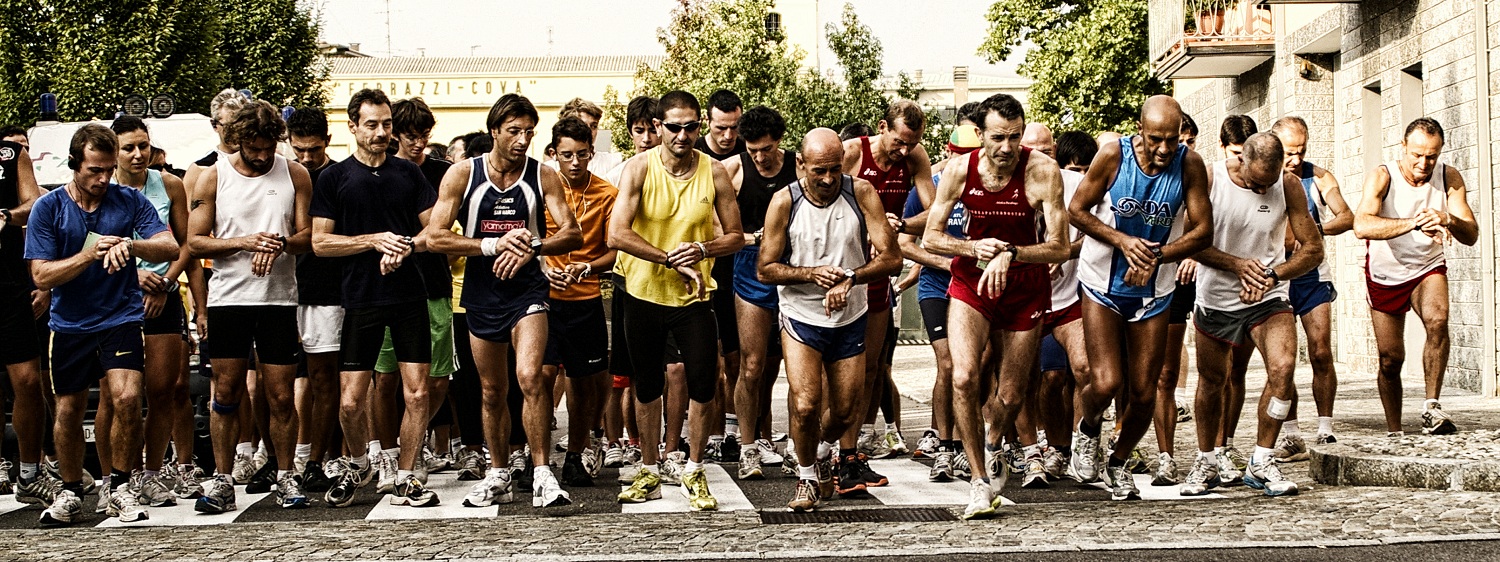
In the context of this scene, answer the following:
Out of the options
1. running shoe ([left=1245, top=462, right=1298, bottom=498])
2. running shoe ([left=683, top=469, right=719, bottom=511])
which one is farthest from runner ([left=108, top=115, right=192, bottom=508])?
running shoe ([left=1245, top=462, right=1298, bottom=498])

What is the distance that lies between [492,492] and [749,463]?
178 cm

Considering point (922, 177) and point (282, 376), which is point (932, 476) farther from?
point (282, 376)

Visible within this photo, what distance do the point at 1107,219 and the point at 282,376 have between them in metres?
4.39

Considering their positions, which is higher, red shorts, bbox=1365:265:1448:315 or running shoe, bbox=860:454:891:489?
red shorts, bbox=1365:265:1448:315

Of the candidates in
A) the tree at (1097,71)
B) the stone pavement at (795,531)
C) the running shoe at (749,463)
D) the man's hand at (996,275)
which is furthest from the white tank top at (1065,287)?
the tree at (1097,71)

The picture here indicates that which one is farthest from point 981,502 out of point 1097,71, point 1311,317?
point 1097,71

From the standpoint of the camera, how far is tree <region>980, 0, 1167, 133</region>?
1396 inches

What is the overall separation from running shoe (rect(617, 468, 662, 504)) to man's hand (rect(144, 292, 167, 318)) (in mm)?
2524

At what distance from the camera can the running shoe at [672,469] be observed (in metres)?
10.2

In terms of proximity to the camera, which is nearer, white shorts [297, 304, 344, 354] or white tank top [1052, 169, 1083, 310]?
white shorts [297, 304, 344, 354]

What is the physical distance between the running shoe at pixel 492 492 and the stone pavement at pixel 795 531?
148 millimetres

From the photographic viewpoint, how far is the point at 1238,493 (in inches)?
348

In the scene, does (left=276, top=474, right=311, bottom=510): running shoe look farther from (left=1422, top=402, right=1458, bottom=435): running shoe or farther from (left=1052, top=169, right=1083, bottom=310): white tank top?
(left=1422, top=402, right=1458, bottom=435): running shoe

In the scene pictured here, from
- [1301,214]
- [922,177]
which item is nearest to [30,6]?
[922,177]
